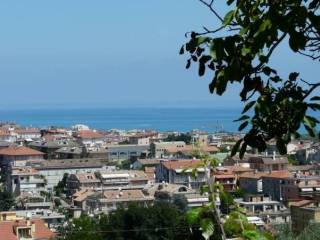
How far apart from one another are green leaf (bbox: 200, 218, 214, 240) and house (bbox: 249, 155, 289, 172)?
1229 inches

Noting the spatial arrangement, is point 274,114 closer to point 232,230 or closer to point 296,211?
point 232,230

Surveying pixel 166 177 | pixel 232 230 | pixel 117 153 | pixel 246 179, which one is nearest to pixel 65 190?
pixel 166 177

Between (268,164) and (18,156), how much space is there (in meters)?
11.4

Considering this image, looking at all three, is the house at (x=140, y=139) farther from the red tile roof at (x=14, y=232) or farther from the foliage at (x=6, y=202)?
the red tile roof at (x=14, y=232)

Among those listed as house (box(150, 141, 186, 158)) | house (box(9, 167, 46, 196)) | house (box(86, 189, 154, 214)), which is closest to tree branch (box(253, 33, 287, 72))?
house (box(86, 189, 154, 214))

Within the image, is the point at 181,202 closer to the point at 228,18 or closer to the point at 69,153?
the point at 228,18

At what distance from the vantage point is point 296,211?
16.0 meters

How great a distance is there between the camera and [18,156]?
39.1 meters

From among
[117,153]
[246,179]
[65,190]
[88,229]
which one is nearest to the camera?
[88,229]

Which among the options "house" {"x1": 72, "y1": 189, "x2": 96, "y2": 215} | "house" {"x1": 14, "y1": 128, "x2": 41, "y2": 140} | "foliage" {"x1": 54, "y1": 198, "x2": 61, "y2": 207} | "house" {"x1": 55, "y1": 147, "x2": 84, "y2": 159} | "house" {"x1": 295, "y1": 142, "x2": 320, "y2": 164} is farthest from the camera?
"house" {"x1": 14, "y1": 128, "x2": 41, "y2": 140}

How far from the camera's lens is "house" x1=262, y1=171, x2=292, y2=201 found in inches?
1044

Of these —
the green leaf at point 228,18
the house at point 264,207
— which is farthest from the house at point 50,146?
the green leaf at point 228,18

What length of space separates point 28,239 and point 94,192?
12.8 m

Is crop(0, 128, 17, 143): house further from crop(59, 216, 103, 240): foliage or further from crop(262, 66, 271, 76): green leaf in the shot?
crop(262, 66, 271, 76): green leaf
